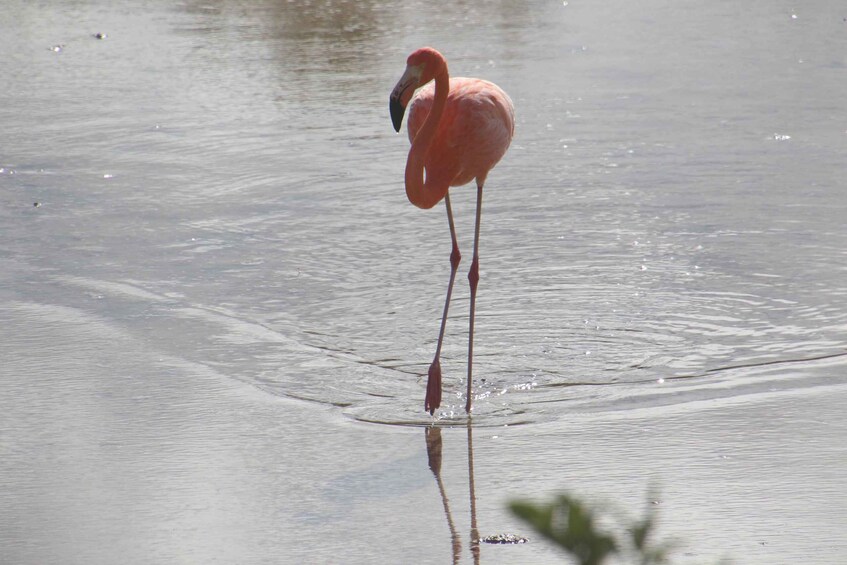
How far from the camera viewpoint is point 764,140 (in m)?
9.20

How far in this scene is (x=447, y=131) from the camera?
5617mm

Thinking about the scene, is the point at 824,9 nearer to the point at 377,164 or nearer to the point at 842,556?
the point at 377,164

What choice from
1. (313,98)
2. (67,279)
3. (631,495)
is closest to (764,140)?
(313,98)

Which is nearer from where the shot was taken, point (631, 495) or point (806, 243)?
point (631, 495)

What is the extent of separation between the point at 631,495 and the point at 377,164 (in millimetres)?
5258

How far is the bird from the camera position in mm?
5242

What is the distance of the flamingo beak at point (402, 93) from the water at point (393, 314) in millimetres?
1083

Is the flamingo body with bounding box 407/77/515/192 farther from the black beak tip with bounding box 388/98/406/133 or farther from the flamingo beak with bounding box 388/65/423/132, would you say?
the black beak tip with bounding box 388/98/406/133

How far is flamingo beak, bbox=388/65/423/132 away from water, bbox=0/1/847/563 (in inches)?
42.6

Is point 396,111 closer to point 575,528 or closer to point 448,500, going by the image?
point 448,500

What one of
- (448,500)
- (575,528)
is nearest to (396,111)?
(448,500)

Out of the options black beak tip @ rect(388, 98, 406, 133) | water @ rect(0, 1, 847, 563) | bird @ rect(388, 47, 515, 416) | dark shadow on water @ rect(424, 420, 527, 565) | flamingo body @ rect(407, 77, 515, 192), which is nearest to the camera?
dark shadow on water @ rect(424, 420, 527, 565)

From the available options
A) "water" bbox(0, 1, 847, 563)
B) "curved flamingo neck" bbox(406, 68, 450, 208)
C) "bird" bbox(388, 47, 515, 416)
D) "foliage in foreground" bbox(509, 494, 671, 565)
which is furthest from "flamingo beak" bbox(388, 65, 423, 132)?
"foliage in foreground" bbox(509, 494, 671, 565)

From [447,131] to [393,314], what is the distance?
0.98 meters
